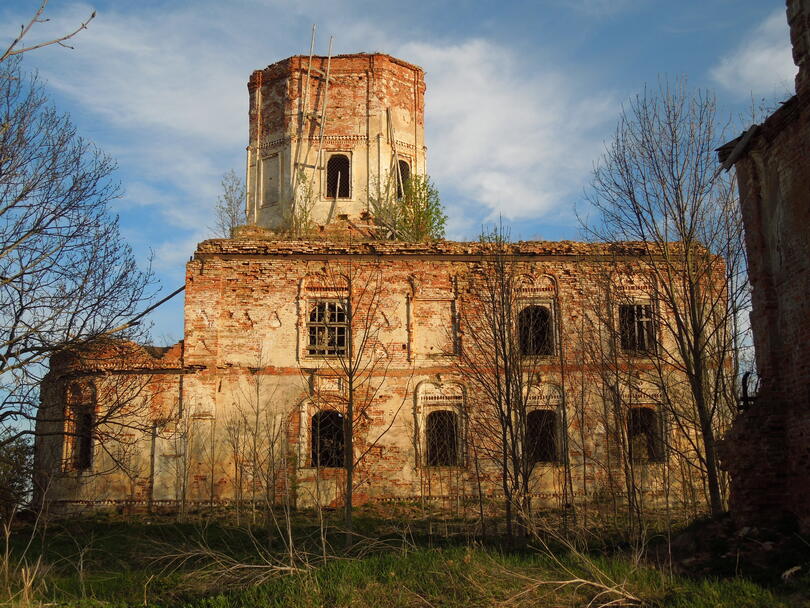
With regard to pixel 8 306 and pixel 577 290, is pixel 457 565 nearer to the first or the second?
pixel 8 306

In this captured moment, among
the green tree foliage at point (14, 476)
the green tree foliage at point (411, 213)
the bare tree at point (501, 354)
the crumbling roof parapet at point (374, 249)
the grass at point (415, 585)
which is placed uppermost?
the green tree foliage at point (411, 213)

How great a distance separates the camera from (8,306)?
12352 millimetres

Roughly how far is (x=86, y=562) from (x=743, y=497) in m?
10.3

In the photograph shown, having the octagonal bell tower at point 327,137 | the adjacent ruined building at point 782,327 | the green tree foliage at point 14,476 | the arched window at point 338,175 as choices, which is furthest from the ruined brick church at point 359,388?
the adjacent ruined building at point 782,327

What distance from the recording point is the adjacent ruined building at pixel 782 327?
9742mm

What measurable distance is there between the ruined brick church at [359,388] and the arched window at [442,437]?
53 millimetres

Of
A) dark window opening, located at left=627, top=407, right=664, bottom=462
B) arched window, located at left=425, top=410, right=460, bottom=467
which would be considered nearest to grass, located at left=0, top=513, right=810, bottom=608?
arched window, located at left=425, top=410, right=460, bottom=467

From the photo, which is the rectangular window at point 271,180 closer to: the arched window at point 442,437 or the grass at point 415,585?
the arched window at point 442,437

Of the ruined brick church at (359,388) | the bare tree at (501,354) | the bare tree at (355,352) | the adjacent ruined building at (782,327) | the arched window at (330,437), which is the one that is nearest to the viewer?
the adjacent ruined building at (782,327)

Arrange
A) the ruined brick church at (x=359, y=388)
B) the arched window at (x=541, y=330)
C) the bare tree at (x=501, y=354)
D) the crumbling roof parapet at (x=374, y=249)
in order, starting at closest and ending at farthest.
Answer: the bare tree at (x=501, y=354) < the ruined brick church at (x=359, y=388) < the arched window at (x=541, y=330) < the crumbling roof parapet at (x=374, y=249)

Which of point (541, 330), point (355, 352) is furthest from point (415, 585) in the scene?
point (541, 330)

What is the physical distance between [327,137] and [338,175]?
4.09 ft

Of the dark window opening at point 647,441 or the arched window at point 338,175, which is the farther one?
the arched window at point 338,175

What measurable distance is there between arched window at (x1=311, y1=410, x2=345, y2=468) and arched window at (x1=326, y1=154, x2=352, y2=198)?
8625mm
